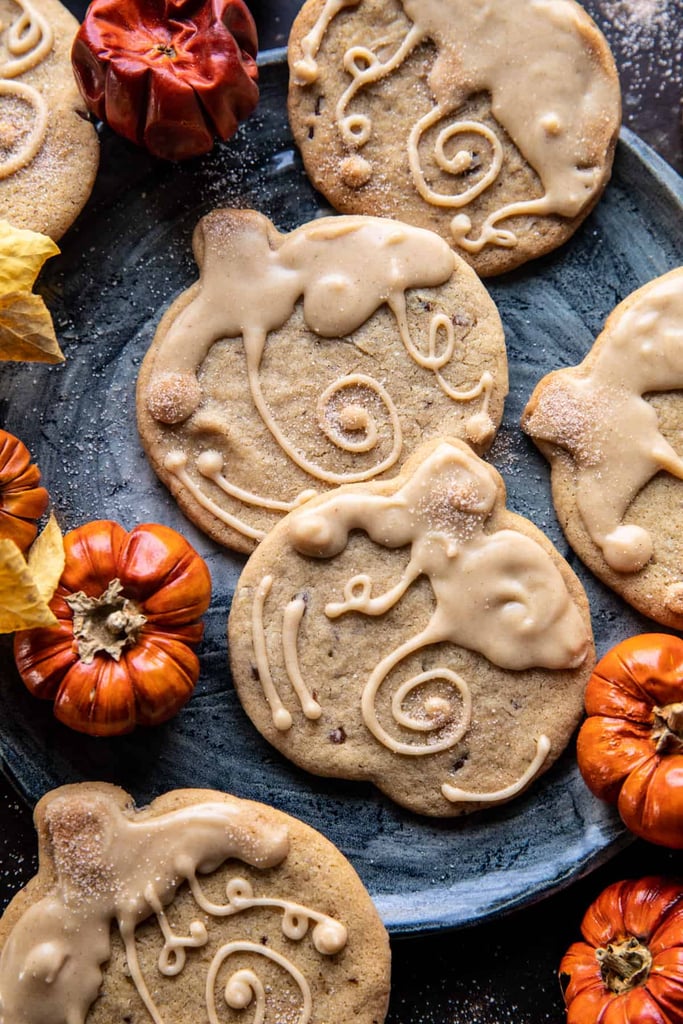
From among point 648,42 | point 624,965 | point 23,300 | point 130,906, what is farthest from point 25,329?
point 624,965

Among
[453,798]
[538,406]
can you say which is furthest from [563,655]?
[538,406]

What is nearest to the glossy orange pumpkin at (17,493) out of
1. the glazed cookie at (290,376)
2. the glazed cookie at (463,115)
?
the glazed cookie at (290,376)

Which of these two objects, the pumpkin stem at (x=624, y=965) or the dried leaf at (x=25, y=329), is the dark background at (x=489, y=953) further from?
the dried leaf at (x=25, y=329)

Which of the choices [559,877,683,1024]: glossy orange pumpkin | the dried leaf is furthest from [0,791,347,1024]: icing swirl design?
the dried leaf

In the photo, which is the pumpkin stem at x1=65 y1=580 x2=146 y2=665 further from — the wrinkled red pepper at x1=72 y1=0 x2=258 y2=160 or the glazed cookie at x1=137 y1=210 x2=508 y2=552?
the wrinkled red pepper at x1=72 y1=0 x2=258 y2=160

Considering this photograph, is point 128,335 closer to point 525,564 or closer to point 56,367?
point 56,367
